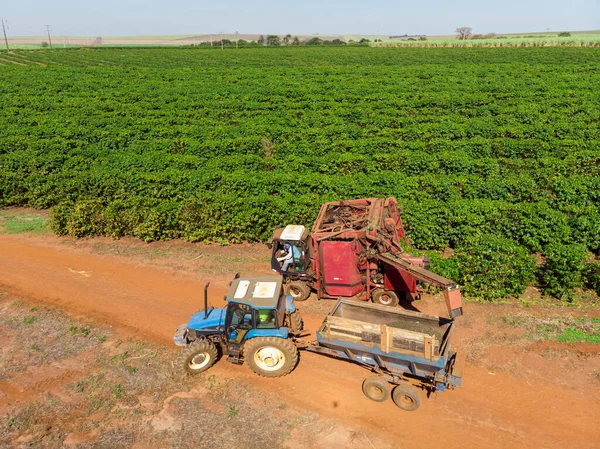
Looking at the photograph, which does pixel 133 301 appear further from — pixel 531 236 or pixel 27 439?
pixel 531 236

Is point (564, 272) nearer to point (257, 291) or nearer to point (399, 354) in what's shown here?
point (399, 354)

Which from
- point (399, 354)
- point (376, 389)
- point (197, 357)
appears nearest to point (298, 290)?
point (197, 357)

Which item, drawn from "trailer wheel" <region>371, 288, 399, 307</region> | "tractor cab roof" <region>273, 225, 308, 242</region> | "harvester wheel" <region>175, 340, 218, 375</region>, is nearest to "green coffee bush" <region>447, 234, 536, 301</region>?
"trailer wheel" <region>371, 288, 399, 307</region>

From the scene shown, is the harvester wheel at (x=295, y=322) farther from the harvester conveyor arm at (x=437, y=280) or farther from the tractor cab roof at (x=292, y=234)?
the harvester conveyor arm at (x=437, y=280)

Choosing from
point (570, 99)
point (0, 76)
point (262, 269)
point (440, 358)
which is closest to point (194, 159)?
point (262, 269)

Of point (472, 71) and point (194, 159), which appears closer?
point (194, 159)

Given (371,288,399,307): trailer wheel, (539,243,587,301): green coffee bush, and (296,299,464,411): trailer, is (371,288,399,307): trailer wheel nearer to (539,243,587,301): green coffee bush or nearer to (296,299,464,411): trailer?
(296,299,464,411): trailer
